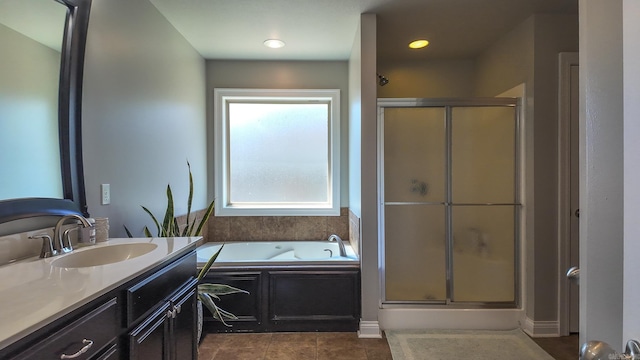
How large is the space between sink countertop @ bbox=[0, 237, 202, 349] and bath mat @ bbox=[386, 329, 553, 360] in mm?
1740

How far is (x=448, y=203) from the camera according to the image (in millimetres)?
2498

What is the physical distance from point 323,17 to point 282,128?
4.20 feet

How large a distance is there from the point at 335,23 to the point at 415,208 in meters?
1.61

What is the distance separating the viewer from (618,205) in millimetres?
661

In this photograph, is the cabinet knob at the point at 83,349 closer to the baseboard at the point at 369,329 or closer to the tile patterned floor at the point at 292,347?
the tile patterned floor at the point at 292,347

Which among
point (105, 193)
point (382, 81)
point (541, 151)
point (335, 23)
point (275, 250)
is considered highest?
point (335, 23)

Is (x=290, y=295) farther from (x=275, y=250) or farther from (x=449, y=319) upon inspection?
(x=449, y=319)

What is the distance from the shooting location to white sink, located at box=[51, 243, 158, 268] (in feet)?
4.08

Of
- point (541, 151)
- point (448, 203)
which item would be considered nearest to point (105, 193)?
point (448, 203)

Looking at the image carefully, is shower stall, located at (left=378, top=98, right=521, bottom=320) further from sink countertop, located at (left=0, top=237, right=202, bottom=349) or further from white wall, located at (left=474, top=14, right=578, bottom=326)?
sink countertop, located at (left=0, top=237, right=202, bottom=349)

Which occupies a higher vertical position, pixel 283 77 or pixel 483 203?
pixel 283 77

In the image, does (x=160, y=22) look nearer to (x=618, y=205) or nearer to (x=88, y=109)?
(x=88, y=109)

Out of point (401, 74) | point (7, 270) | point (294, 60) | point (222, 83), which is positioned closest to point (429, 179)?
point (401, 74)
